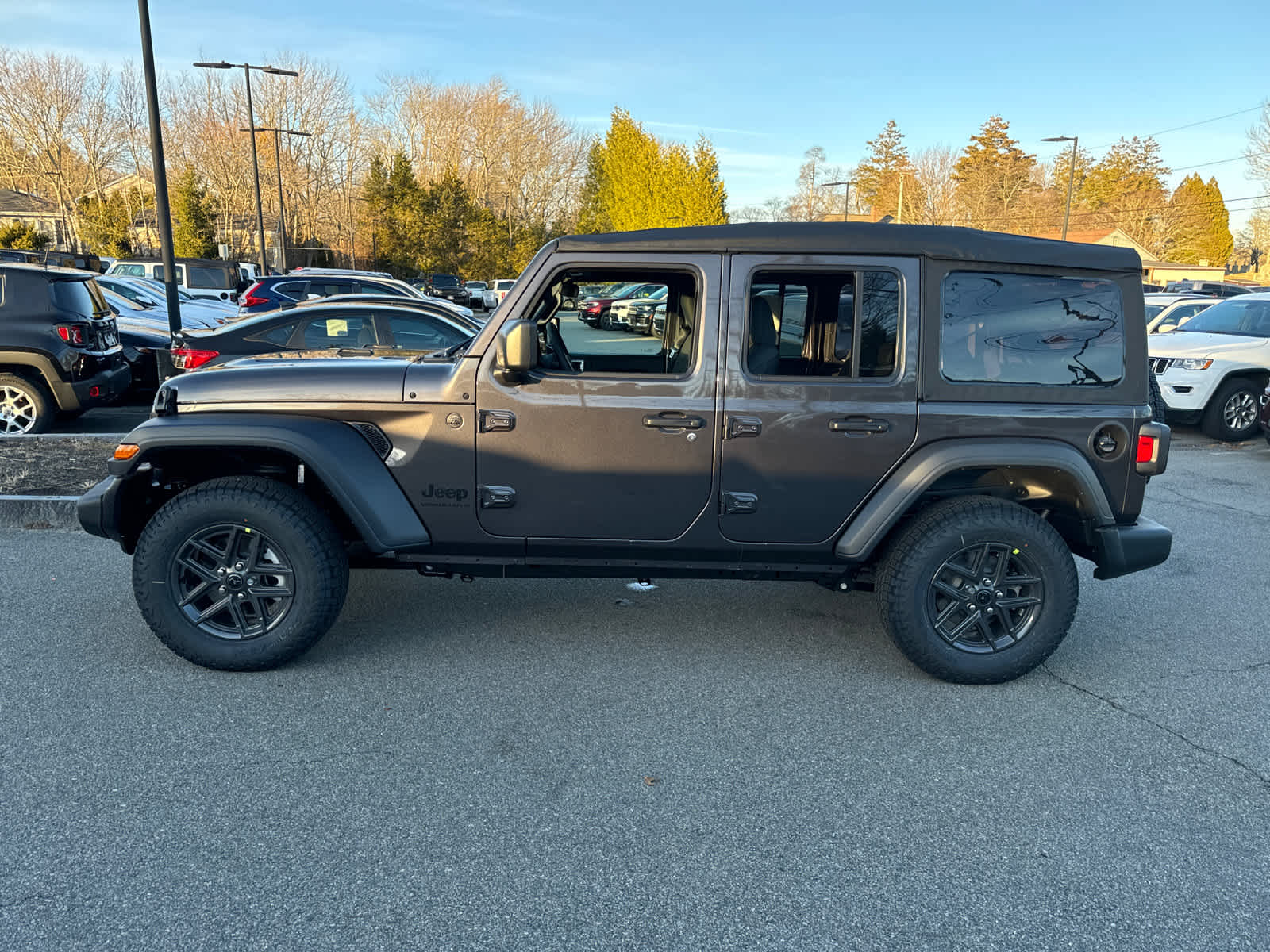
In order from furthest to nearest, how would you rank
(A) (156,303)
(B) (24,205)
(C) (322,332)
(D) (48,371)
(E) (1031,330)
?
(B) (24,205), (A) (156,303), (C) (322,332), (D) (48,371), (E) (1031,330)

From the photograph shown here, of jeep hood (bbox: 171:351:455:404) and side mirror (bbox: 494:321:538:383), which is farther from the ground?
side mirror (bbox: 494:321:538:383)

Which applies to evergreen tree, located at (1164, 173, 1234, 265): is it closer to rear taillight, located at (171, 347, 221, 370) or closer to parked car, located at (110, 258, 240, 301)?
parked car, located at (110, 258, 240, 301)

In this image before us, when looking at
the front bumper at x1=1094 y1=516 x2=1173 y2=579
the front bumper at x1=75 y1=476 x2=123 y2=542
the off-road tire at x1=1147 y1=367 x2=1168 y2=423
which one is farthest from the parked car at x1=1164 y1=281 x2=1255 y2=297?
the front bumper at x1=75 y1=476 x2=123 y2=542

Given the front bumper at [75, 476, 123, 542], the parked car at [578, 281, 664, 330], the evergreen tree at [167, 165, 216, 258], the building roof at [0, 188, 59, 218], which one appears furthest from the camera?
the building roof at [0, 188, 59, 218]

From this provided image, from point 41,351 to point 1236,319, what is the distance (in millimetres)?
13219

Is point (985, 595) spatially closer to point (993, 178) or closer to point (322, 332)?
point (322, 332)

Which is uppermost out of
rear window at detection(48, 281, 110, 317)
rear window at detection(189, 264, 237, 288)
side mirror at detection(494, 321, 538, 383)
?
rear window at detection(189, 264, 237, 288)

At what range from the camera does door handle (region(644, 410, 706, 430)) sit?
398 cm

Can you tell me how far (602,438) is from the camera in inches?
157

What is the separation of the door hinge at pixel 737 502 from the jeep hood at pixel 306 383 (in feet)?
4.40

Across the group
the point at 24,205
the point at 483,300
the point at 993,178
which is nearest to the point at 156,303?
the point at 483,300

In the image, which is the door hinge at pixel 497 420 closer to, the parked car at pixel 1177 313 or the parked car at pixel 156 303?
the parked car at pixel 1177 313

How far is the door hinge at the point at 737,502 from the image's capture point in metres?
4.05

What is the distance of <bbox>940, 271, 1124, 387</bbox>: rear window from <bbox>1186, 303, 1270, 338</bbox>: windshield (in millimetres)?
8673
